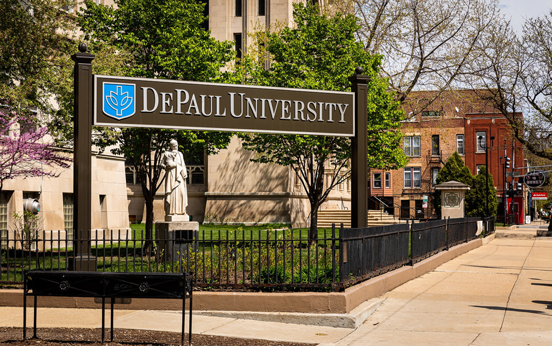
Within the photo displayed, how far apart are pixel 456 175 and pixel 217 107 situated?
5680cm

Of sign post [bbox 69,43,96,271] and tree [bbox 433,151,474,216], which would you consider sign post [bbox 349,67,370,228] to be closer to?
sign post [bbox 69,43,96,271]

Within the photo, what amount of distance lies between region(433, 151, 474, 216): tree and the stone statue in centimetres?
5092

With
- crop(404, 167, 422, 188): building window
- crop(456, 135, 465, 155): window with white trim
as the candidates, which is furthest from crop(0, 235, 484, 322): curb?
crop(456, 135, 465, 155): window with white trim

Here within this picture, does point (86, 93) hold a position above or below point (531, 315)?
above

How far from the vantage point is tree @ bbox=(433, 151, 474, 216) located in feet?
207

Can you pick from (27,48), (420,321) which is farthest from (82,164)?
(27,48)

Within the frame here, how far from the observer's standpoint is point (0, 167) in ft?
47.5

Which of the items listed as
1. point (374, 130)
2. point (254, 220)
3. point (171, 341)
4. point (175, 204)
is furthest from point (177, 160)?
point (254, 220)

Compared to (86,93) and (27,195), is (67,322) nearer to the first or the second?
(86,93)

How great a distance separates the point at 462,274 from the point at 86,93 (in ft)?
33.9

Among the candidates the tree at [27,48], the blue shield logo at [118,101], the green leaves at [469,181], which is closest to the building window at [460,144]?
the green leaves at [469,181]

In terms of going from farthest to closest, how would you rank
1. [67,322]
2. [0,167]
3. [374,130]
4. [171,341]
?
[374,130] → [0,167] → [67,322] → [171,341]

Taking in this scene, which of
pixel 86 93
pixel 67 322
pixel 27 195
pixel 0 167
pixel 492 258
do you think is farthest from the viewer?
pixel 27 195

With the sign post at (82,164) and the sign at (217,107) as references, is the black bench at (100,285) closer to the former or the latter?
the sign post at (82,164)
